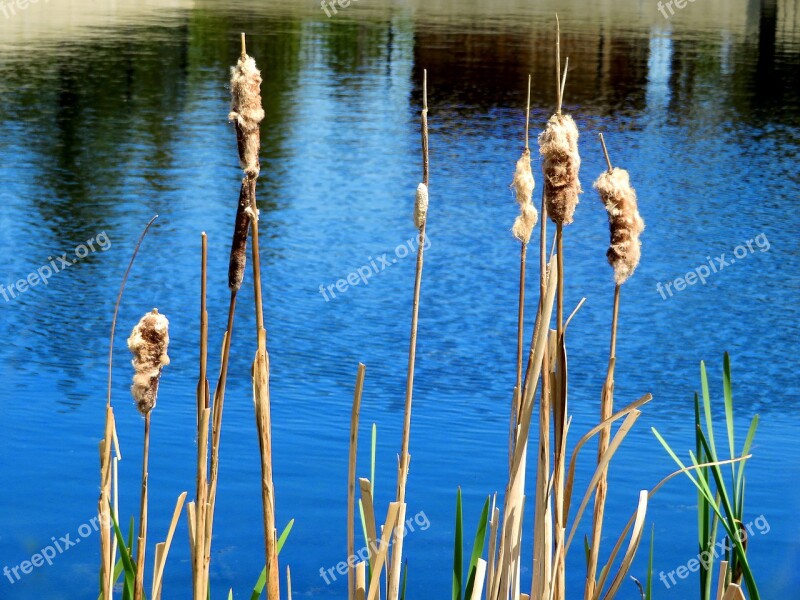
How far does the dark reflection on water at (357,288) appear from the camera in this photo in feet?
12.5

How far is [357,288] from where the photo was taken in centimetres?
607

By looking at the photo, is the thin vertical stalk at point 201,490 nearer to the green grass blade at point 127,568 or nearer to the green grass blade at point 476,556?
the green grass blade at point 127,568

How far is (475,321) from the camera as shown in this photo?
18.3ft

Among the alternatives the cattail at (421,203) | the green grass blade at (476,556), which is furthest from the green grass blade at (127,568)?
the cattail at (421,203)

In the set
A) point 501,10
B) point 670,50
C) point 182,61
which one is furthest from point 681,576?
point 501,10

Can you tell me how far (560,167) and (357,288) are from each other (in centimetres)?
488

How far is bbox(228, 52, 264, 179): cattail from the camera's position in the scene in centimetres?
115

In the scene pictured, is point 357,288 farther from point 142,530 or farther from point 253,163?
point 253,163

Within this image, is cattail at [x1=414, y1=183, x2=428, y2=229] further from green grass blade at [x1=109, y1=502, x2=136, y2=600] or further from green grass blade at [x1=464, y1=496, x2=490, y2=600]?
green grass blade at [x1=109, y1=502, x2=136, y2=600]

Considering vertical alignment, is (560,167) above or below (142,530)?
above

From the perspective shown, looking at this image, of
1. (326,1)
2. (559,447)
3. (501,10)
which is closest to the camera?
(559,447)

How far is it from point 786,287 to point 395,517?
5332mm

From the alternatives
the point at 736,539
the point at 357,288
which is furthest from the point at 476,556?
the point at 357,288

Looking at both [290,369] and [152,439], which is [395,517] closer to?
[152,439]
